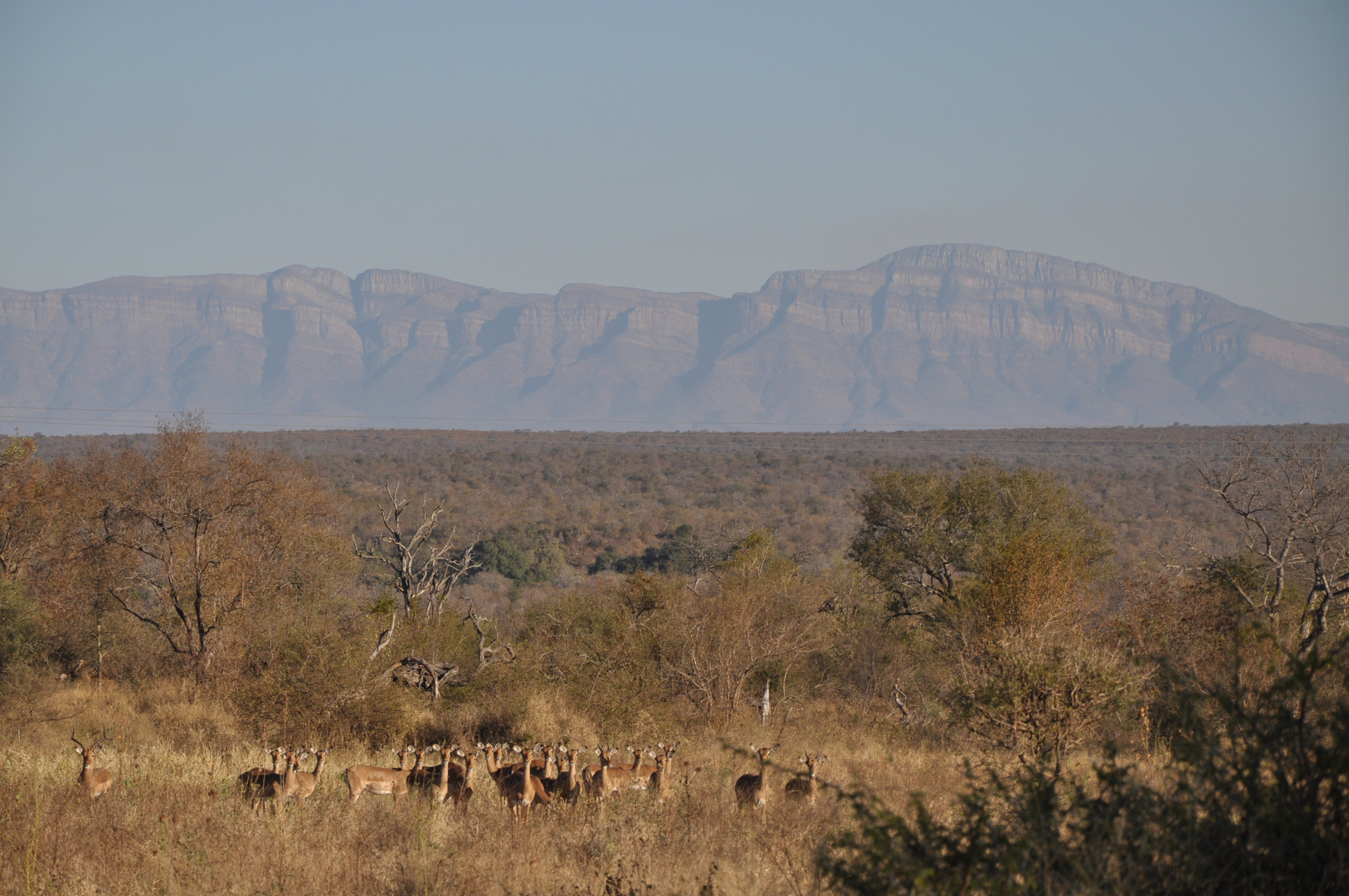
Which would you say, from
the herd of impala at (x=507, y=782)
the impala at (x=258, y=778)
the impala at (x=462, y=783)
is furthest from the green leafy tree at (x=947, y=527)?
the impala at (x=258, y=778)

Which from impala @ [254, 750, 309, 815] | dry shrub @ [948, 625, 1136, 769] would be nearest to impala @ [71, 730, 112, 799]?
impala @ [254, 750, 309, 815]

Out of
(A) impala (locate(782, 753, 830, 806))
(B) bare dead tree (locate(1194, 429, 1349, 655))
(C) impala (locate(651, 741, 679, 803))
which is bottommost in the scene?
(C) impala (locate(651, 741, 679, 803))

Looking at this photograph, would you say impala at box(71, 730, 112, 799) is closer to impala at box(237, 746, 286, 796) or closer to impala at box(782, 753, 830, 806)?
impala at box(237, 746, 286, 796)

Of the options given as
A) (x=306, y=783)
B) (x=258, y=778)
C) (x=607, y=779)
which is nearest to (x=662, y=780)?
(x=607, y=779)

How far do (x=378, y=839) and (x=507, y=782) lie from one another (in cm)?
145

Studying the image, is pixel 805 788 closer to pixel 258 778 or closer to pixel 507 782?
pixel 507 782

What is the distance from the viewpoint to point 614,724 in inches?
593

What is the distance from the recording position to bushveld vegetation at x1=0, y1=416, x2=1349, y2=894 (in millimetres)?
4629

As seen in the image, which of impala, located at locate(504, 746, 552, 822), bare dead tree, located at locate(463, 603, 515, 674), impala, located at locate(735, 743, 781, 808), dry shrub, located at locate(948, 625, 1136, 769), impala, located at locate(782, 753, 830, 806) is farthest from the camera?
bare dead tree, located at locate(463, 603, 515, 674)

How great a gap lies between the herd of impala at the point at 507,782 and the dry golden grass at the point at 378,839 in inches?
5.6

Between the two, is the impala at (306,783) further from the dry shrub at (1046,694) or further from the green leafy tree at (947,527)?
the green leafy tree at (947,527)

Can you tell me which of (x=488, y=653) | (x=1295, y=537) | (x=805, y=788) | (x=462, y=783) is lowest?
(x=488, y=653)

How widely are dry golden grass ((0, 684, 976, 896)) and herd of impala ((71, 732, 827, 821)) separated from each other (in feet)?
0.47

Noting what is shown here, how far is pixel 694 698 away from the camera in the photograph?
17.9 meters
